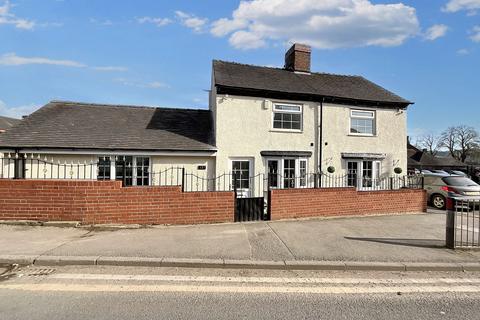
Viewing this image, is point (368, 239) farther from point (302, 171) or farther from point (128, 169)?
point (128, 169)

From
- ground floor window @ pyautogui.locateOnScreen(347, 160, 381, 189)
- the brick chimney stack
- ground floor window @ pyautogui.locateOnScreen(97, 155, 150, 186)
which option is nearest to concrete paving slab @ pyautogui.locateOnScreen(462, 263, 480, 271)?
ground floor window @ pyautogui.locateOnScreen(347, 160, 381, 189)

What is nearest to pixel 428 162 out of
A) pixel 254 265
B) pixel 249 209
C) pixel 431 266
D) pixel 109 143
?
pixel 249 209

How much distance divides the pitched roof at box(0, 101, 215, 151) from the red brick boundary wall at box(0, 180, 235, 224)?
5.00 meters

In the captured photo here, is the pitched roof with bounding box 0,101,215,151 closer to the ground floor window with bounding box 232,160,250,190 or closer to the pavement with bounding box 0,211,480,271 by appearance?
the ground floor window with bounding box 232,160,250,190

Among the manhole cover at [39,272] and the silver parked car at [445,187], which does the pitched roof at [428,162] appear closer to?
the silver parked car at [445,187]

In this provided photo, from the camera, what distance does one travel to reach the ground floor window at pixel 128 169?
13.3 meters

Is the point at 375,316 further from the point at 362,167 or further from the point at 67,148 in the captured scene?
the point at 362,167

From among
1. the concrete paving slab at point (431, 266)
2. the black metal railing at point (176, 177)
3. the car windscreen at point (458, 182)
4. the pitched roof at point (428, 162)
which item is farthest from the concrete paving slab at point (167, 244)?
the pitched roof at point (428, 162)

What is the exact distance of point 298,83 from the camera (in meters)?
16.4

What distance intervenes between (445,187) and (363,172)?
356 cm

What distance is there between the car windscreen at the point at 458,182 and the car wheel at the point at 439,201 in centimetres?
68

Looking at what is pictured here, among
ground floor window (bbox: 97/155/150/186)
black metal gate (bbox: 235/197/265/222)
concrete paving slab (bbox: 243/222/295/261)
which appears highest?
ground floor window (bbox: 97/155/150/186)

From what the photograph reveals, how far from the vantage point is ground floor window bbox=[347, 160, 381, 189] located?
1617cm

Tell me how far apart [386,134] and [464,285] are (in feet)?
42.6
